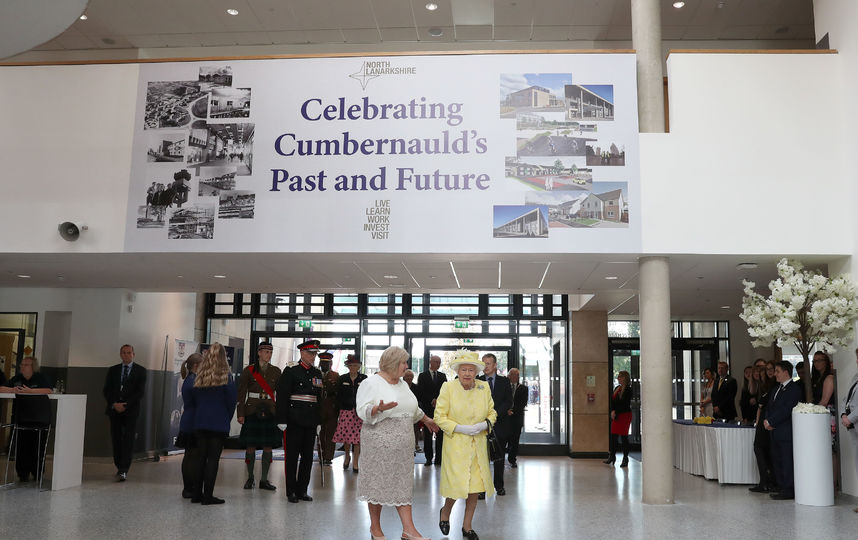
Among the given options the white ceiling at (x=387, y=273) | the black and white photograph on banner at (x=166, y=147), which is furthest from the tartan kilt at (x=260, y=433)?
the black and white photograph on banner at (x=166, y=147)

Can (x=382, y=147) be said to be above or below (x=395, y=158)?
above

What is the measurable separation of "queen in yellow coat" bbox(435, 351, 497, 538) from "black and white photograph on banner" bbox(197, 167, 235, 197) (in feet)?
14.3

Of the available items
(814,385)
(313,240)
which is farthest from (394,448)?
(814,385)

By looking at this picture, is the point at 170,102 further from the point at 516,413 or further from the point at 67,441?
the point at 516,413

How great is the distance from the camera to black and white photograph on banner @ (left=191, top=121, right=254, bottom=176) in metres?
9.43

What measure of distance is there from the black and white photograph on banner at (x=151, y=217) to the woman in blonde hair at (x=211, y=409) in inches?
84.9

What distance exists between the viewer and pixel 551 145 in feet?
30.1

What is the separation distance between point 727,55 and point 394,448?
21.0 ft

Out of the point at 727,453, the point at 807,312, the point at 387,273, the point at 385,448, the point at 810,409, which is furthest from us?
the point at 387,273

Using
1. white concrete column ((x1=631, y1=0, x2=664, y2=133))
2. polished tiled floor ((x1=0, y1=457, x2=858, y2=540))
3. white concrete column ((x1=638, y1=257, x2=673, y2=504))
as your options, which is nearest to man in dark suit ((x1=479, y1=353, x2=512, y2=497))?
polished tiled floor ((x1=0, y1=457, x2=858, y2=540))

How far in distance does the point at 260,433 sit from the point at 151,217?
290 centimetres

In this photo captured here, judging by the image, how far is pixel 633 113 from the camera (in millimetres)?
9148

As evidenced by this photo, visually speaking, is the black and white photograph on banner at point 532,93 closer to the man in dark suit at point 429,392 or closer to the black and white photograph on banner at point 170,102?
the black and white photograph on banner at point 170,102

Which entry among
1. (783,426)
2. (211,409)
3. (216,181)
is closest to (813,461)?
(783,426)
